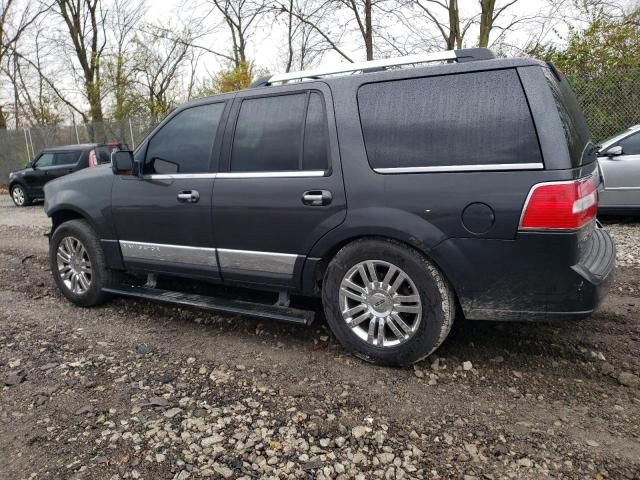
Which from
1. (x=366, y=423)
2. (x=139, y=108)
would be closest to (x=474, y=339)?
(x=366, y=423)

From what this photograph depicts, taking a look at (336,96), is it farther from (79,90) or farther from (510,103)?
(79,90)

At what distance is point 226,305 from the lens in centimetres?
363

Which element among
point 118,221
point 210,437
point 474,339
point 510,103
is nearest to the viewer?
point 210,437

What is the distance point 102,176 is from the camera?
4223mm

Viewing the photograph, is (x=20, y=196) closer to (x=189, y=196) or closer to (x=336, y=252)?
(x=189, y=196)

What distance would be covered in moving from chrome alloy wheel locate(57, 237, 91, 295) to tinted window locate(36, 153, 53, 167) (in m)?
11.4

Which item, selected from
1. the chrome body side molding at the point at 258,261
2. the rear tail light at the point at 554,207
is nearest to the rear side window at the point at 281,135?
the chrome body side molding at the point at 258,261

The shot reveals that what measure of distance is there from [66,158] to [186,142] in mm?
12188

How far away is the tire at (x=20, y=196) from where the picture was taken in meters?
14.3

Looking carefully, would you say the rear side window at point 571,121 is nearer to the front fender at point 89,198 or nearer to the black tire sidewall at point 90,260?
the front fender at point 89,198

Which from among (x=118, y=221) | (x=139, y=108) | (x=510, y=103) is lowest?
(x=118, y=221)

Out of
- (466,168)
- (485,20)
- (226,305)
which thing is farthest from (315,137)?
(485,20)

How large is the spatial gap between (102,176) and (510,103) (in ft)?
11.0

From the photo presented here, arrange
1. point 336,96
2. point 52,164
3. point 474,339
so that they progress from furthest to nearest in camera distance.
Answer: point 52,164, point 474,339, point 336,96
